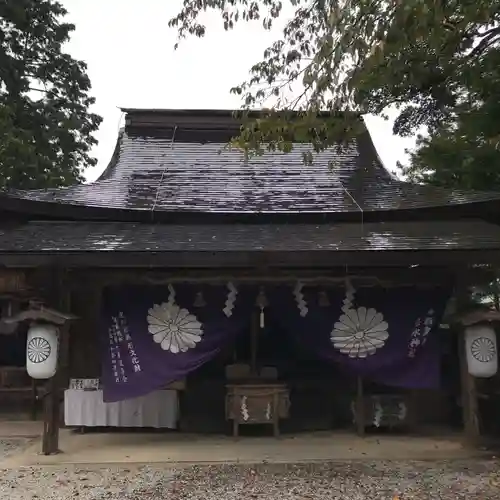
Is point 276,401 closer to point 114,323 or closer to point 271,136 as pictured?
point 114,323

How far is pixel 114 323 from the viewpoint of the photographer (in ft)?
24.9

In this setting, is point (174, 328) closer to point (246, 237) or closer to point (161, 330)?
point (161, 330)

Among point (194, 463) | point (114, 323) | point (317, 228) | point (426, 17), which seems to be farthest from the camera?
point (317, 228)

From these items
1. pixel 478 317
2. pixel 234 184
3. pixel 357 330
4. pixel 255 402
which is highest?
pixel 234 184

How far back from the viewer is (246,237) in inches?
297

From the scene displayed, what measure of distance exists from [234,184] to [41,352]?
451cm

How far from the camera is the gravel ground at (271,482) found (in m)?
5.55

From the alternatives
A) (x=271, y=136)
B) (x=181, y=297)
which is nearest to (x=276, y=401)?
(x=181, y=297)

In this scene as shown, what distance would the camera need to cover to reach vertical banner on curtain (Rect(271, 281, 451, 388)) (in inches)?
294

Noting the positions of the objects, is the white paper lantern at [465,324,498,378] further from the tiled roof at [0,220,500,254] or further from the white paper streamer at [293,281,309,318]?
the white paper streamer at [293,281,309,318]

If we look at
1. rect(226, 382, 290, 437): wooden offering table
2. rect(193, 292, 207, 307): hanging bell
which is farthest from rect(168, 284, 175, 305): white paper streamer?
rect(226, 382, 290, 437): wooden offering table

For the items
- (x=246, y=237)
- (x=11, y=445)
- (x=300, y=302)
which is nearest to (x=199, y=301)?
Result: (x=246, y=237)

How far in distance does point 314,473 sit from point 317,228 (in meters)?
3.42

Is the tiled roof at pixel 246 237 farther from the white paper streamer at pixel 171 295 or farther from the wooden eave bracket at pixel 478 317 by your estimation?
the wooden eave bracket at pixel 478 317
